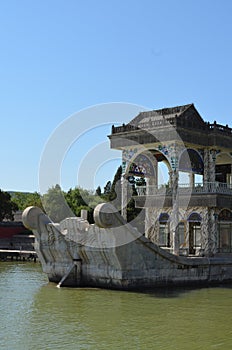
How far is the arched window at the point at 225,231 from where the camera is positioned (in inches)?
899

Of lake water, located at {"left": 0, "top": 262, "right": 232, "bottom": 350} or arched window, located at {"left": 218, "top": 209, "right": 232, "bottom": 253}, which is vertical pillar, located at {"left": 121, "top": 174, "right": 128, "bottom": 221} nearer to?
arched window, located at {"left": 218, "top": 209, "right": 232, "bottom": 253}

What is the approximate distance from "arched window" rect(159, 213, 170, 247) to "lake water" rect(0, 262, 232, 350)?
15.1 ft

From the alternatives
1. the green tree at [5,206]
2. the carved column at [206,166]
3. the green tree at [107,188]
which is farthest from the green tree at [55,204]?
the carved column at [206,166]

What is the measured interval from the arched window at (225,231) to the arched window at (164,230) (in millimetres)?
2229

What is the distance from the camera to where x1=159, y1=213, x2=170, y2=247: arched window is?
23.8m

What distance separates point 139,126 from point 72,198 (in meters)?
22.0

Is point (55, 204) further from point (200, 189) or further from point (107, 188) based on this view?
point (200, 189)

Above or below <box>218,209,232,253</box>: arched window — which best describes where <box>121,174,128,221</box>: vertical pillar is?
above

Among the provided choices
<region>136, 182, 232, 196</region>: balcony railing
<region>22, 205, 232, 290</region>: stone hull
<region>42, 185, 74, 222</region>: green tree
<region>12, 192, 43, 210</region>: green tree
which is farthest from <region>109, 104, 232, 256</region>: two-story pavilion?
<region>12, 192, 43, 210</region>: green tree

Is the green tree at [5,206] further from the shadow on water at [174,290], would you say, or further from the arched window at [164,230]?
the shadow on water at [174,290]

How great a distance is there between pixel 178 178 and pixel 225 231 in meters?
3.19

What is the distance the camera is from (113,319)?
13945mm

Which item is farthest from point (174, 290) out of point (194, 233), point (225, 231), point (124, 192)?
point (124, 192)

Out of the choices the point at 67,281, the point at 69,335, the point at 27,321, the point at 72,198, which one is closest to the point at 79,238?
the point at 67,281
